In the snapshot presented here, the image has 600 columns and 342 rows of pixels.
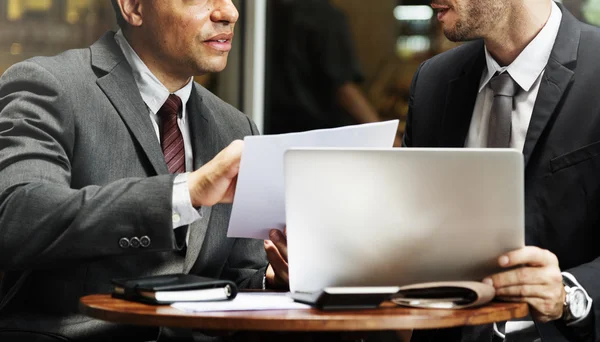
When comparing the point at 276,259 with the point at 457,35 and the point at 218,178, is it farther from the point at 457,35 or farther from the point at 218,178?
the point at 457,35

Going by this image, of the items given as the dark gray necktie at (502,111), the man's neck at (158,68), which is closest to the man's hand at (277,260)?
the man's neck at (158,68)

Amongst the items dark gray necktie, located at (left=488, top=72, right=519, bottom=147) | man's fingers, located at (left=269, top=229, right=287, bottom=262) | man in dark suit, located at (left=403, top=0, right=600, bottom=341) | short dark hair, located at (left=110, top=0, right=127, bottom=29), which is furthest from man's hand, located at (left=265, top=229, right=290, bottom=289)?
short dark hair, located at (left=110, top=0, right=127, bottom=29)

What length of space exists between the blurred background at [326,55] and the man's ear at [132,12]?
2526 millimetres

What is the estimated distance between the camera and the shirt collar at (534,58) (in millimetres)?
2783

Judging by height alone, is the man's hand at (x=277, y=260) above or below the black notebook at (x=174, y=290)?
below

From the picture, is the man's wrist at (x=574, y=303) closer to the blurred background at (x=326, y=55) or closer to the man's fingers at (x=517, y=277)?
the man's fingers at (x=517, y=277)

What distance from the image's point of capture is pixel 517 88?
2.81 meters

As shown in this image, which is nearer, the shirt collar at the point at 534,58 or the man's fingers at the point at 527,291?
the man's fingers at the point at 527,291

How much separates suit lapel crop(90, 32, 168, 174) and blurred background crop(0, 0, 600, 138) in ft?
8.84

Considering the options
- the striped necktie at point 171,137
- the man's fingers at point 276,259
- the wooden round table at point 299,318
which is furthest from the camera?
the striped necktie at point 171,137

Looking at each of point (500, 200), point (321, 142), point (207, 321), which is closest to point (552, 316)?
point (500, 200)

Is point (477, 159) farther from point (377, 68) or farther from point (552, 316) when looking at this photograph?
point (377, 68)

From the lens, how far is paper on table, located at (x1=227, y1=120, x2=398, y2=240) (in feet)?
6.45

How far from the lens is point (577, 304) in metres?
2.24
